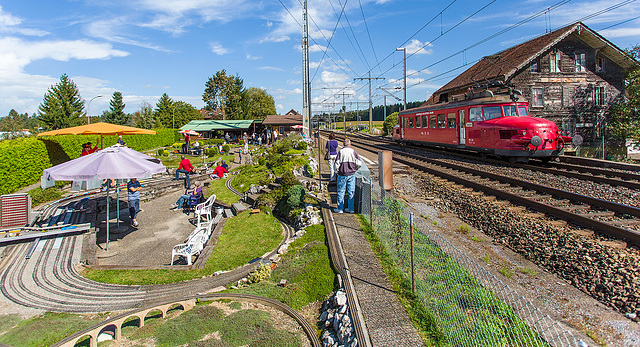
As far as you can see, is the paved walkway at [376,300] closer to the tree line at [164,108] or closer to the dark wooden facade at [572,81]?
the dark wooden facade at [572,81]

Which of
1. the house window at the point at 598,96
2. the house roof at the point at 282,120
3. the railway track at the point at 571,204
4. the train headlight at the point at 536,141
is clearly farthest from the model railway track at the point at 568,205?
the house roof at the point at 282,120

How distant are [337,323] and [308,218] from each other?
4733 mm

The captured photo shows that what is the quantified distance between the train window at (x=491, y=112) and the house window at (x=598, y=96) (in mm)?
19230

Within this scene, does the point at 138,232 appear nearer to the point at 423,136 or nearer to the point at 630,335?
the point at 630,335

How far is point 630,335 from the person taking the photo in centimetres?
391

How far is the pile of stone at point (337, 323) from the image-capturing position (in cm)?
412

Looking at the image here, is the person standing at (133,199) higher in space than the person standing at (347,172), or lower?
lower

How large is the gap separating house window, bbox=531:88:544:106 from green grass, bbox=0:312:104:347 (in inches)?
1234

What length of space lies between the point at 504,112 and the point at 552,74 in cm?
1721

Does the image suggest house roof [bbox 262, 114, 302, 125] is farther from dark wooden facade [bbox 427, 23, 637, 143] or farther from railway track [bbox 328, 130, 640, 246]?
railway track [bbox 328, 130, 640, 246]

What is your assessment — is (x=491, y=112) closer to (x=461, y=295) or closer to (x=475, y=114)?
(x=475, y=114)

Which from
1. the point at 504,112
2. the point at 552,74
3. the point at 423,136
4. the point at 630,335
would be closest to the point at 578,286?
the point at 630,335

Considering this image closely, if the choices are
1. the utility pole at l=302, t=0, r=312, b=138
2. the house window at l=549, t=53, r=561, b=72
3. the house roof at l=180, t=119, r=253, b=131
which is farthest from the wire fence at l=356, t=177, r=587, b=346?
the house roof at l=180, t=119, r=253, b=131

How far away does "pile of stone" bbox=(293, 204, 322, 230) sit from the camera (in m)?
8.89
